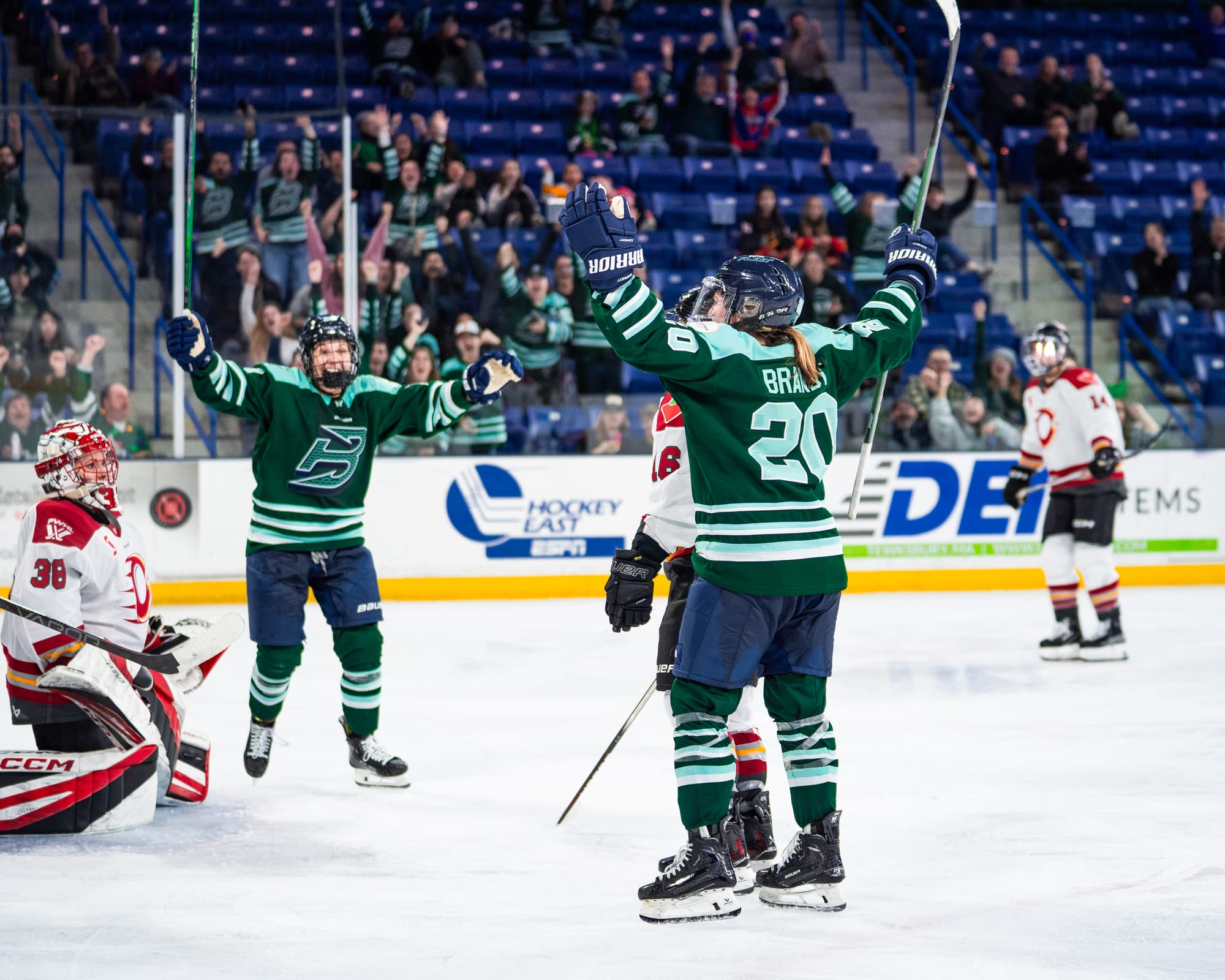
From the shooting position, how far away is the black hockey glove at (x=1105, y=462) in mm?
6766

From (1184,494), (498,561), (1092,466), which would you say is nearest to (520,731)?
(1092,466)

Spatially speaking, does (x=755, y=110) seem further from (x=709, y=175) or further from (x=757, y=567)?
(x=757, y=567)

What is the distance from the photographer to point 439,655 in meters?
6.86

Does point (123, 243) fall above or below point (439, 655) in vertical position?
above

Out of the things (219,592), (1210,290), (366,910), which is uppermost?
(1210,290)

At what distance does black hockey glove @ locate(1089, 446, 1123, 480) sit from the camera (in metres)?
6.77

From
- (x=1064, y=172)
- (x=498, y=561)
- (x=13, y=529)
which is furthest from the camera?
(x=1064, y=172)

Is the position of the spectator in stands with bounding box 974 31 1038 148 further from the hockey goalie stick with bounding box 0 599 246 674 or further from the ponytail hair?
the ponytail hair

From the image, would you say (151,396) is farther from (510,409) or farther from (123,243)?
(510,409)

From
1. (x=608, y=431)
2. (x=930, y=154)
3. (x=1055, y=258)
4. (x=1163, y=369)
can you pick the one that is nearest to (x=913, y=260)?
(x=930, y=154)

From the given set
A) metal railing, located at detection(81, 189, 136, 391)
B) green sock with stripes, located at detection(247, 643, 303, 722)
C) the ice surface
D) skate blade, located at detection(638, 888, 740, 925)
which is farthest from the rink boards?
skate blade, located at detection(638, 888, 740, 925)

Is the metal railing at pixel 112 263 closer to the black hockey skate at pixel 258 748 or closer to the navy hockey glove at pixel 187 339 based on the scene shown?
the black hockey skate at pixel 258 748

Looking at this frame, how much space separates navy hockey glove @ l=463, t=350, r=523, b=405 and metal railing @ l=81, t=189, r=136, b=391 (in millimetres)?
4634

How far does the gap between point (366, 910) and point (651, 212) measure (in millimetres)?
8537
